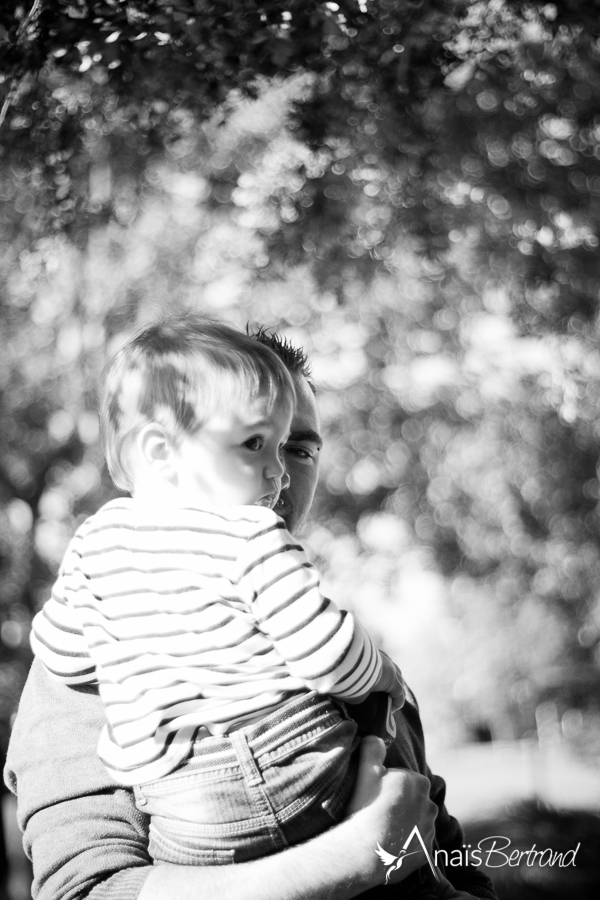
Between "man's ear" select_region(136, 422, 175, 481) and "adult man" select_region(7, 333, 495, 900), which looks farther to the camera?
"man's ear" select_region(136, 422, 175, 481)

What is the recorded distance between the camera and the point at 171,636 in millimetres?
1736

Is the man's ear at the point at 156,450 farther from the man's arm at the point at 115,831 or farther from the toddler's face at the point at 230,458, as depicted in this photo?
the man's arm at the point at 115,831

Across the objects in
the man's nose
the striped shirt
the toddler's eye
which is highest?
the toddler's eye

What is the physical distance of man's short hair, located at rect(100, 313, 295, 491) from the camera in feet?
6.32

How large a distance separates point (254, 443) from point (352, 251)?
5.13 meters

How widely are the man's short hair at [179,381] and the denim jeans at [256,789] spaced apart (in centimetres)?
65

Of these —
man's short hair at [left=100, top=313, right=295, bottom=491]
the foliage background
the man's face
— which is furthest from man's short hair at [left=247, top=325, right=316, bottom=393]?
man's short hair at [left=100, top=313, right=295, bottom=491]

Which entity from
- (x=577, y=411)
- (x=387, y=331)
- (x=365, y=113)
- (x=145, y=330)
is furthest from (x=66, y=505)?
(x=145, y=330)

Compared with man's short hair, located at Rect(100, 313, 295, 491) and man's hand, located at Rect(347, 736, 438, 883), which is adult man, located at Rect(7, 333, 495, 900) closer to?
man's hand, located at Rect(347, 736, 438, 883)

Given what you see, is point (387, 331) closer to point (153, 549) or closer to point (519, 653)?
point (153, 549)

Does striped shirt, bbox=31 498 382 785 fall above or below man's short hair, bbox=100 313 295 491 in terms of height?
below

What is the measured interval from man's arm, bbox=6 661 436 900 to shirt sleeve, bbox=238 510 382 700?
0.87ft

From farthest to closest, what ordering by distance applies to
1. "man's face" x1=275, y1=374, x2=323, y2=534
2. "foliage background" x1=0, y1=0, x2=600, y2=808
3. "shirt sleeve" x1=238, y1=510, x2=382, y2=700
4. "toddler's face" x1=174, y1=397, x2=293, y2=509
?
"foliage background" x1=0, y1=0, x2=600, y2=808
"man's face" x1=275, y1=374, x2=323, y2=534
"toddler's face" x1=174, y1=397, x2=293, y2=509
"shirt sleeve" x1=238, y1=510, x2=382, y2=700

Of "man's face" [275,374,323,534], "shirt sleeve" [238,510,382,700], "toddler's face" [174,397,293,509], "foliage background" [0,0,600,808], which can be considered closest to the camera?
"shirt sleeve" [238,510,382,700]
